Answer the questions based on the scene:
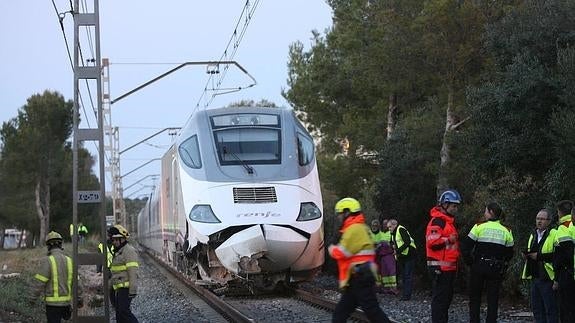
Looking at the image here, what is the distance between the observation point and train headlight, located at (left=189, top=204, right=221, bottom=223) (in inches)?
555

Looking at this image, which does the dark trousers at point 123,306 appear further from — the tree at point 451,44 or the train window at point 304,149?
the tree at point 451,44

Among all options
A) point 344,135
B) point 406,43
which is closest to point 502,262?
point 406,43

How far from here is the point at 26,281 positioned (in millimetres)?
17828

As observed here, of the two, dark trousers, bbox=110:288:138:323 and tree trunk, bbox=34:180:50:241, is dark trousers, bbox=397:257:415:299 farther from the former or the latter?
tree trunk, bbox=34:180:50:241

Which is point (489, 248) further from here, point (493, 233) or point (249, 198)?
point (249, 198)

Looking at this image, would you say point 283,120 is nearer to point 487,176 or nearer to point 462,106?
point 487,176

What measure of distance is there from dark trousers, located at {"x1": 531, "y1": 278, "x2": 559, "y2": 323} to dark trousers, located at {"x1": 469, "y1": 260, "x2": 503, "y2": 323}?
0.48 meters

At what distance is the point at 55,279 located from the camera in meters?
9.17

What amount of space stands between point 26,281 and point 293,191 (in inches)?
285

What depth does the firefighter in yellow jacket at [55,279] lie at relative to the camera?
9.18 metres

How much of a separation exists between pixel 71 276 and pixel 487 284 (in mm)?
5153

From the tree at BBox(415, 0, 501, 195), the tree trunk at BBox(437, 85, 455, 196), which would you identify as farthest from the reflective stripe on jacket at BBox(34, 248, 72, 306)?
the tree trunk at BBox(437, 85, 455, 196)

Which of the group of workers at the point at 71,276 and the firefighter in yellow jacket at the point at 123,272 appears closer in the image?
the group of workers at the point at 71,276

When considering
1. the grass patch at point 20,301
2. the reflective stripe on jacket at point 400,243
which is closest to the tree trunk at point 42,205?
the grass patch at point 20,301
